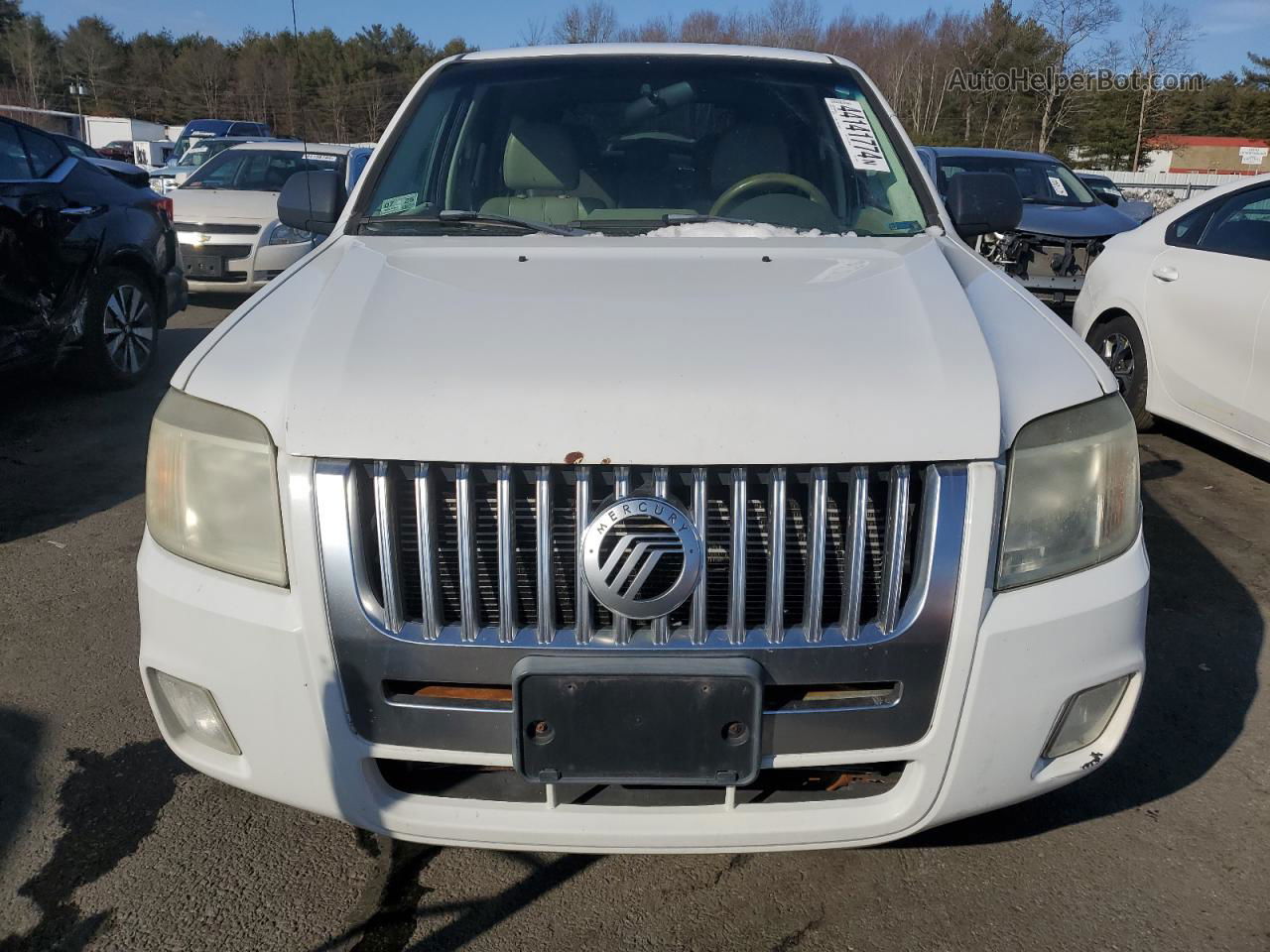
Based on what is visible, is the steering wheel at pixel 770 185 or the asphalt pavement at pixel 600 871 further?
the steering wheel at pixel 770 185

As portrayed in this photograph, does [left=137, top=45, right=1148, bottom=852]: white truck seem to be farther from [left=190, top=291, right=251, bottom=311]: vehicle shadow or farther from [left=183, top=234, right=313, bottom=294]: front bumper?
[left=190, top=291, right=251, bottom=311]: vehicle shadow

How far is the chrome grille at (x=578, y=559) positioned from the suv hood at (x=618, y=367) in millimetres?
57

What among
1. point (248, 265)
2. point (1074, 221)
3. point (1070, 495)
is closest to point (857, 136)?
point (1070, 495)

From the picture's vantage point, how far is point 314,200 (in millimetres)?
3260

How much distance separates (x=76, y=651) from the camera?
3.32m

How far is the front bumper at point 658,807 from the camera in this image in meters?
1.83

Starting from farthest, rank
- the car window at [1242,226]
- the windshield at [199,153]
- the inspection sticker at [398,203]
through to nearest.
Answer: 1. the windshield at [199,153]
2. the car window at [1242,226]
3. the inspection sticker at [398,203]

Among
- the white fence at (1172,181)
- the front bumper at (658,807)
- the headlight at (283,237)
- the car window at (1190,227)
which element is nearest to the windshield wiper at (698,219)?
the front bumper at (658,807)

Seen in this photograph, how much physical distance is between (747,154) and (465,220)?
0.95 metres

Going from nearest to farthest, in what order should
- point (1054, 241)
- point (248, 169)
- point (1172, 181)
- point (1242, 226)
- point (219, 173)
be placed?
point (1242, 226)
point (1054, 241)
point (248, 169)
point (219, 173)
point (1172, 181)

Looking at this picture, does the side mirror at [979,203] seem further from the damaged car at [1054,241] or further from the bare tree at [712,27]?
the bare tree at [712,27]

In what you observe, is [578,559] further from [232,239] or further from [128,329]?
[232,239]

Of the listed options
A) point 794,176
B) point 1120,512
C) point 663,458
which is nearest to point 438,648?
point 663,458

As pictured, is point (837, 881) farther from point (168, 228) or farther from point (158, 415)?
point (168, 228)
